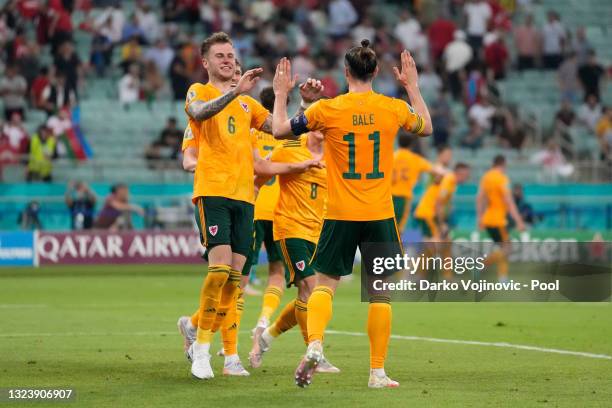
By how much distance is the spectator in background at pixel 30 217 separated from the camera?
26000 millimetres

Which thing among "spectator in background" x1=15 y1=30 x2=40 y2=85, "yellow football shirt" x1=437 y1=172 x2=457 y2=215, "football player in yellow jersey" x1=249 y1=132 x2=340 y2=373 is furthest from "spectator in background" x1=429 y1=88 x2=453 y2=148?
"football player in yellow jersey" x1=249 y1=132 x2=340 y2=373

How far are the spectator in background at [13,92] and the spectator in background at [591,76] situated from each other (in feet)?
44.3

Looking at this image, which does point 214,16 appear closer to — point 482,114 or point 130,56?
A: point 130,56

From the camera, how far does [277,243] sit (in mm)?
12242

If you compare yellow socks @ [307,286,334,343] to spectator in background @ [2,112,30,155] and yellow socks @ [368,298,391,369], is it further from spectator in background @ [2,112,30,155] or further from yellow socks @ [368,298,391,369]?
spectator in background @ [2,112,30,155]

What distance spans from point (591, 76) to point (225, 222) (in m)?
23.7

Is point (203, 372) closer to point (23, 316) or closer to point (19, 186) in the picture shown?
point (23, 316)

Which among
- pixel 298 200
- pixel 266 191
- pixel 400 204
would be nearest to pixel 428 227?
pixel 400 204

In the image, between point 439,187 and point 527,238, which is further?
point 527,238

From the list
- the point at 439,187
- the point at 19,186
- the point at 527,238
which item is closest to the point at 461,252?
the point at 527,238

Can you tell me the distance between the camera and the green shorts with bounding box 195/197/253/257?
1080 centimetres

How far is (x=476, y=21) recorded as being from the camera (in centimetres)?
3422

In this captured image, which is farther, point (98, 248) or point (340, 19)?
point (340, 19)

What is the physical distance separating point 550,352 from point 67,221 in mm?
15359
